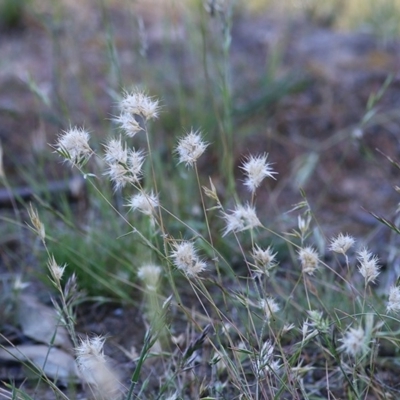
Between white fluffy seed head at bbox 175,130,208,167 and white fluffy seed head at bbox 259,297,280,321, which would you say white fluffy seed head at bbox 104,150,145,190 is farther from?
white fluffy seed head at bbox 259,297,280,321

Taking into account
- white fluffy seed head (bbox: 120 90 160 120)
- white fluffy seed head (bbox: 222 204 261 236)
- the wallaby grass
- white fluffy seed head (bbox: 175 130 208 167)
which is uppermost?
white fluffy seed head (bbox: 120 90 160 120)

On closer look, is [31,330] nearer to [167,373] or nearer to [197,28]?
[167,373]

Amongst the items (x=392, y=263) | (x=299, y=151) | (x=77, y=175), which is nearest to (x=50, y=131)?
(x=77, y=175)

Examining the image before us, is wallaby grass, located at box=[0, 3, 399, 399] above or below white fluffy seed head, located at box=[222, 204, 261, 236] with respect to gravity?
below

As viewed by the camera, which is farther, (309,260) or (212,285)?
(212,285)

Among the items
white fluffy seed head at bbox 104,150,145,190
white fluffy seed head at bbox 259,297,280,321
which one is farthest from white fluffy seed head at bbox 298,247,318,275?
white fluffy seed head at bbox 104,150,145,190

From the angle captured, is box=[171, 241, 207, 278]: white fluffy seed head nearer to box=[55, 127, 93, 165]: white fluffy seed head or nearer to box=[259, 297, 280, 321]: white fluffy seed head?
box=[259, 297, 280, 321]: white fluffy seed head

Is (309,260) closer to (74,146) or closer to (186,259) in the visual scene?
(186,259)

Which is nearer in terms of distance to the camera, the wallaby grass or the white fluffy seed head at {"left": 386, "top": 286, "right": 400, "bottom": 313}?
the white fluffy seed head at {"left": 386, "top": 286, "right": 400, "bottom": 313}

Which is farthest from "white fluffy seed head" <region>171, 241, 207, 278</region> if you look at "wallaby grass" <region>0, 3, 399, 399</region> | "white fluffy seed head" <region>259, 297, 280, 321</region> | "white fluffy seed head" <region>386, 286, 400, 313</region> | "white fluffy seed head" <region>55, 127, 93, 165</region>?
"white fluffy seed head" <region>386, 286, 400, 313</region>

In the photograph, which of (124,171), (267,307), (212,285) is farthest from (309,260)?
(212,285)

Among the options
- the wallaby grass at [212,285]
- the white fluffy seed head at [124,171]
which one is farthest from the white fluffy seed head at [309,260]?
the white fluffy seed head at [124,171]
